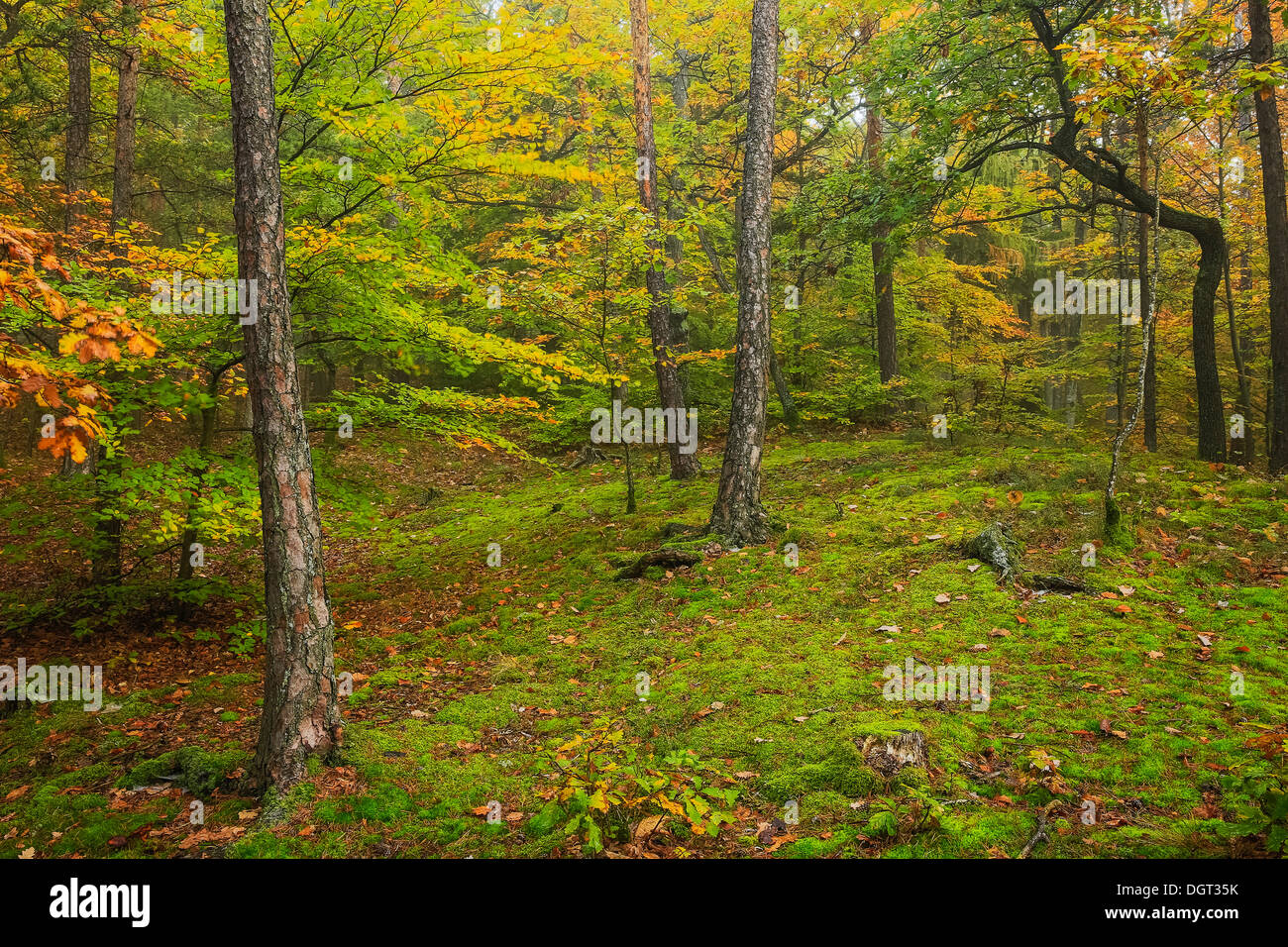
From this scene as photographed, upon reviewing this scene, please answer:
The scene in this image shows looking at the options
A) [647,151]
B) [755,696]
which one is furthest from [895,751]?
[647,151]

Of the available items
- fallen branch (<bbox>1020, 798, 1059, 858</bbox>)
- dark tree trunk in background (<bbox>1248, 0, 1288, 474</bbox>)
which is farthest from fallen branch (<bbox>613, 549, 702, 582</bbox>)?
dark tree trunk in background (<bbox>1248, 0, 1288, 474</bbox>)

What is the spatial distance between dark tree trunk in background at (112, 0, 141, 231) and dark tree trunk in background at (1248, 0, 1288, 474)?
48.5 ft

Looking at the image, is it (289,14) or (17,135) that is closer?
(289,14)

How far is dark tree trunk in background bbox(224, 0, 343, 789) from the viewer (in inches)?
170

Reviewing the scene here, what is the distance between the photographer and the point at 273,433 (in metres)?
4.35

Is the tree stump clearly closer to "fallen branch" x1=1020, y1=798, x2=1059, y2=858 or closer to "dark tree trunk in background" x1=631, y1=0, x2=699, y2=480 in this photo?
"fallen branch" x1=1020, y1=798, x2=1059, y2=858

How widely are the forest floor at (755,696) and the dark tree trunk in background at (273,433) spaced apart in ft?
1.33

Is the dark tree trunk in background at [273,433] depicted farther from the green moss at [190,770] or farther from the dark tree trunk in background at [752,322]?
the dark tree trunk in background at [752,322]

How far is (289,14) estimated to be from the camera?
263 inches

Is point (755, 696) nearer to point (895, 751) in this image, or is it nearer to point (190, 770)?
point (895, 751)

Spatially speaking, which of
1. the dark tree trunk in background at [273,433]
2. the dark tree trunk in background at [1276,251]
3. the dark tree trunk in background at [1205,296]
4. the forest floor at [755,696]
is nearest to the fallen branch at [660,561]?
the forest floor at [755,696]
